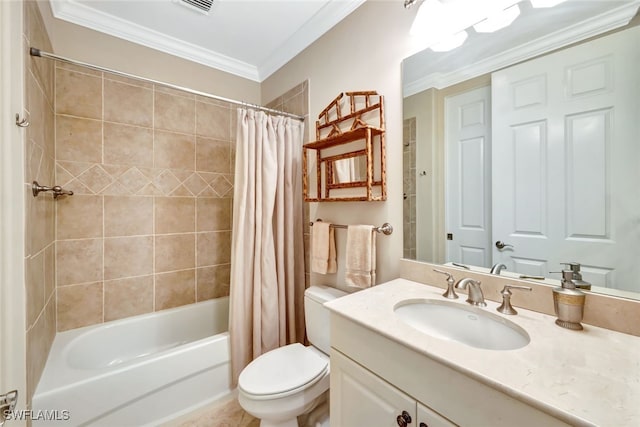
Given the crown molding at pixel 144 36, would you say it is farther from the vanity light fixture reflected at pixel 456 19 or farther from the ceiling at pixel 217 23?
the vanity light fixture reflected at pixel 456 19

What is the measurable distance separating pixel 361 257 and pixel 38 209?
162 cm

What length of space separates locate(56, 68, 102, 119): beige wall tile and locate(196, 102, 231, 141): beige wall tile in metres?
0.64

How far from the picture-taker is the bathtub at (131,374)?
46.5 inches

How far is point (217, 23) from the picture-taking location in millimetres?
1767

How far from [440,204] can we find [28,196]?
5.89ft

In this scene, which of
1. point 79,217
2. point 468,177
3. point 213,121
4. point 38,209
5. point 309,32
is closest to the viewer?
point 468,177

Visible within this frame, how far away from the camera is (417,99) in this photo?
126cm

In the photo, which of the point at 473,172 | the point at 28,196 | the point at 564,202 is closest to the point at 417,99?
the point at 473,172

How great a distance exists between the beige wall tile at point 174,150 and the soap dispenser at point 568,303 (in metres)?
2.32

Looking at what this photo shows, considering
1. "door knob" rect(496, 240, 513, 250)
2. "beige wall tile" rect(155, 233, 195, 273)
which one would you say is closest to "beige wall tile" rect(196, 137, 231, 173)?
"beige wall tile" rect(155, 233, 195, 273)

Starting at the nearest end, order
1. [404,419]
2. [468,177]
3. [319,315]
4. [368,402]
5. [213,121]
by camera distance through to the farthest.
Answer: [404,419] → [368,402] → [468,177] → [319,315] → [213,121]

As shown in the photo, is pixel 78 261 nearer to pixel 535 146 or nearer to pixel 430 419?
pixel 430 419

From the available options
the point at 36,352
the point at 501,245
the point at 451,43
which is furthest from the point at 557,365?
the point at 36,352

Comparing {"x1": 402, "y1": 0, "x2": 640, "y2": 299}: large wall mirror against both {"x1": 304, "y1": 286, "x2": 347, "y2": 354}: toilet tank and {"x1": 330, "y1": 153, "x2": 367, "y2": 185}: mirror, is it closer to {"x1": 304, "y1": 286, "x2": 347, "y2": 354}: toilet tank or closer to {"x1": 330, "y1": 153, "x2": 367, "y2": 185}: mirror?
{"x1": 330, "y1": 153, "x2": 367, "y2": 185}: mirror
